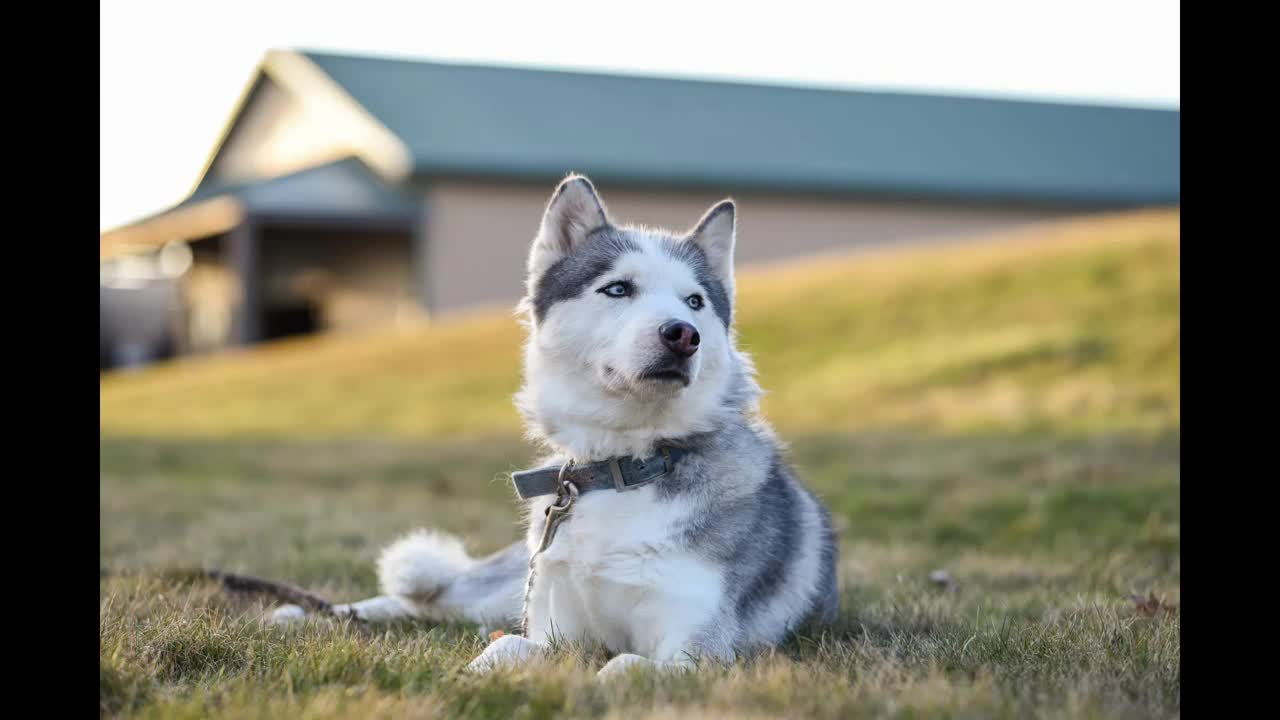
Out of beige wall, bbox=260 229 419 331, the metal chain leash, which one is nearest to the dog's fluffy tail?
the metal chain leash

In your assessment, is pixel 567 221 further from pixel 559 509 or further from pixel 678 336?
pixel 559 509

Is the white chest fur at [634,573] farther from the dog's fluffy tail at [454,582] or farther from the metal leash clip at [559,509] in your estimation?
the dog's fluffy tail at [454,582]

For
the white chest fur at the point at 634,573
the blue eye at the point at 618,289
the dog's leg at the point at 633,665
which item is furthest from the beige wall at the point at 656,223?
the dog's leg at the point at 633,665

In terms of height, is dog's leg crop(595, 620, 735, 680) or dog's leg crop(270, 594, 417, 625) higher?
dog's leg crop(595, 620, 735, 680)

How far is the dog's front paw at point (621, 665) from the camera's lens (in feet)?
10.7

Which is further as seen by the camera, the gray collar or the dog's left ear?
the dog's left ear

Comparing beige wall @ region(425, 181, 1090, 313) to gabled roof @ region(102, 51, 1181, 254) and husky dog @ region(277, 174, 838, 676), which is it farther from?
husky dog @ region(277, 174, 838, 676)

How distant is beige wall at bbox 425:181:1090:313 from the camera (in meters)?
25.0

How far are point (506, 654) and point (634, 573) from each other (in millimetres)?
457

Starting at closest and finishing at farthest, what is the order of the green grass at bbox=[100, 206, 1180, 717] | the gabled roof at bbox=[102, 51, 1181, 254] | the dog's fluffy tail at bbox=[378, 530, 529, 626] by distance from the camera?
the green grass at bbox=[100, 206, 1180, 717] < the dog's fluffy tail at bbox=[378, 530, 529, 626] < the gabled roof at bbox=[102, 51, 1181, 254]

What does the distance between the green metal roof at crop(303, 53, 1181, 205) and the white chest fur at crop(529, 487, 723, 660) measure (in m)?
21.3

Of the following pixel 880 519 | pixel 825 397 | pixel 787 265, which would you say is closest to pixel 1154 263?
pixel 825 397

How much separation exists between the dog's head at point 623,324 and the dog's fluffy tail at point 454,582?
1.00 metres
